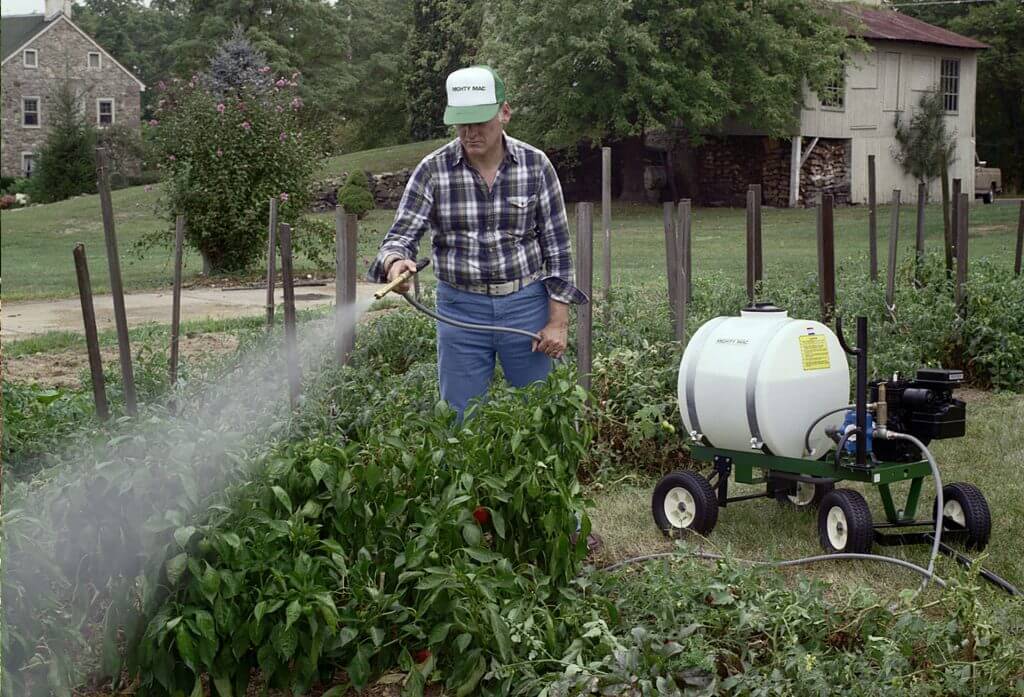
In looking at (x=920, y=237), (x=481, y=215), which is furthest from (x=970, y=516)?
(x=920, y=237)

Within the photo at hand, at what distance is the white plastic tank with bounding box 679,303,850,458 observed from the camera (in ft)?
15.5

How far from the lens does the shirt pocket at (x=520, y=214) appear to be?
4.24m

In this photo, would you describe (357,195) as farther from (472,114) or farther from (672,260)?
(472,114)

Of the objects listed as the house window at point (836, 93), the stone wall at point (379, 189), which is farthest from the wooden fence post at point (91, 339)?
the house window at point (836, 93)

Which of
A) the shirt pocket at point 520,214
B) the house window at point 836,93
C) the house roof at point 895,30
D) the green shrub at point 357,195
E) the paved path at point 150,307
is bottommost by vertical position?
the paved path at point 150,307

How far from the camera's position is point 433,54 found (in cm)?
3991

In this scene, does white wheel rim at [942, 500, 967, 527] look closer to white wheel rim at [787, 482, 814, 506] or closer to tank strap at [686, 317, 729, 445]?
white wheel rim at [787, 482, 814, 506]

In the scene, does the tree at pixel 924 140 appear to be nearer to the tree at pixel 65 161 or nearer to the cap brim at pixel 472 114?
the tree at pixel 65 161

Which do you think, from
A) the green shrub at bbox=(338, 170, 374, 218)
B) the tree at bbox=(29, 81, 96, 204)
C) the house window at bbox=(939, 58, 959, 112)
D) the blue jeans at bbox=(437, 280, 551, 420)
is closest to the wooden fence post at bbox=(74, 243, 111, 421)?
the blue jeans at bbox=(437, 280, 551, 420)

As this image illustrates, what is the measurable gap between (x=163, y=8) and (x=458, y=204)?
51.8m

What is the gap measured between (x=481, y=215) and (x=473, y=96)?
1.44 feet

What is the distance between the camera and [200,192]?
13945 millimetres

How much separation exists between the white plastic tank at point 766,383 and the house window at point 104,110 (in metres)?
49.9

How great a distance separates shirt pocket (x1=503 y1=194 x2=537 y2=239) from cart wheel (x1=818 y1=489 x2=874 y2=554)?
1523mm
